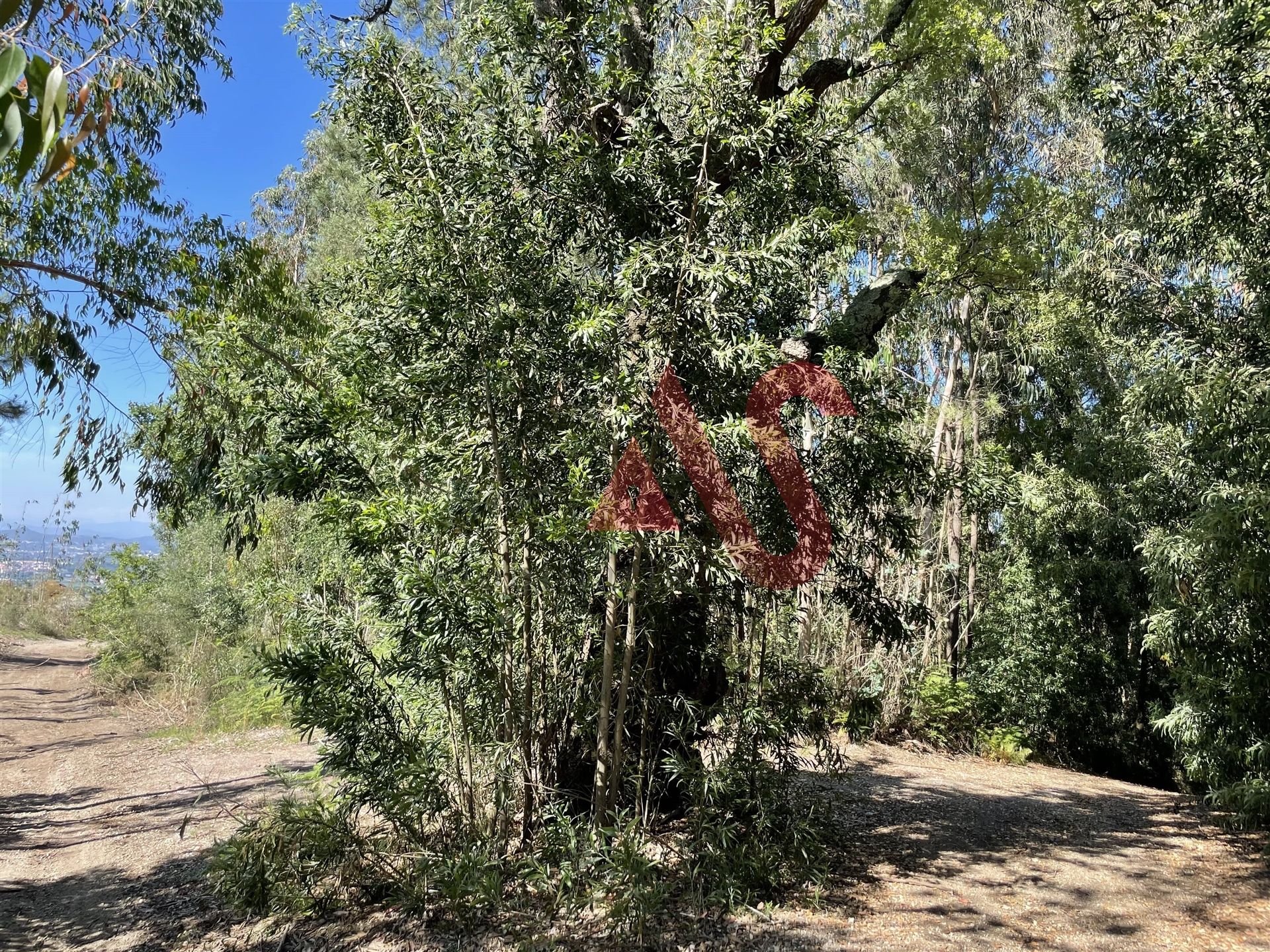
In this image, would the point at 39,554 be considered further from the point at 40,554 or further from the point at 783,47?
the point at 783,47

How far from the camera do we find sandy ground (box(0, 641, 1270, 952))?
13.2 ft

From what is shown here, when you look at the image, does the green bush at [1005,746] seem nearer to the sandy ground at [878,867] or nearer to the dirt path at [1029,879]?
the sandy ground at [878,867]

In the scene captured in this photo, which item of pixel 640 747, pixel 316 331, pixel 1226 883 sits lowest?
pixel 1226 883

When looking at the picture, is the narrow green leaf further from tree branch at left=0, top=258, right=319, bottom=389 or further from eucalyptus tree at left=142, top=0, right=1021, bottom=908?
tree branch at left=0, top=258, right=319, bottom=389

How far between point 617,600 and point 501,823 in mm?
1331

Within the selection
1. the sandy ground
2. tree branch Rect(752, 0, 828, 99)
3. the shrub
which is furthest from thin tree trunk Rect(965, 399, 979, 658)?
tree branch Rect(752, 0, 828, 99)

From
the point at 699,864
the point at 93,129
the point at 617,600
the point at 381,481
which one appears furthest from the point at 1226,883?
the point at 93,129

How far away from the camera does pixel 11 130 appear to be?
78 centimetres

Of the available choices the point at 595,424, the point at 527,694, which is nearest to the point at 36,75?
→ the point at 595,424

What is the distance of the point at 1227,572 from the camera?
563 cm

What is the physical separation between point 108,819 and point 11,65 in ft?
26.1

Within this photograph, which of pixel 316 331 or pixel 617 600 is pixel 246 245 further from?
pixel 617 600
